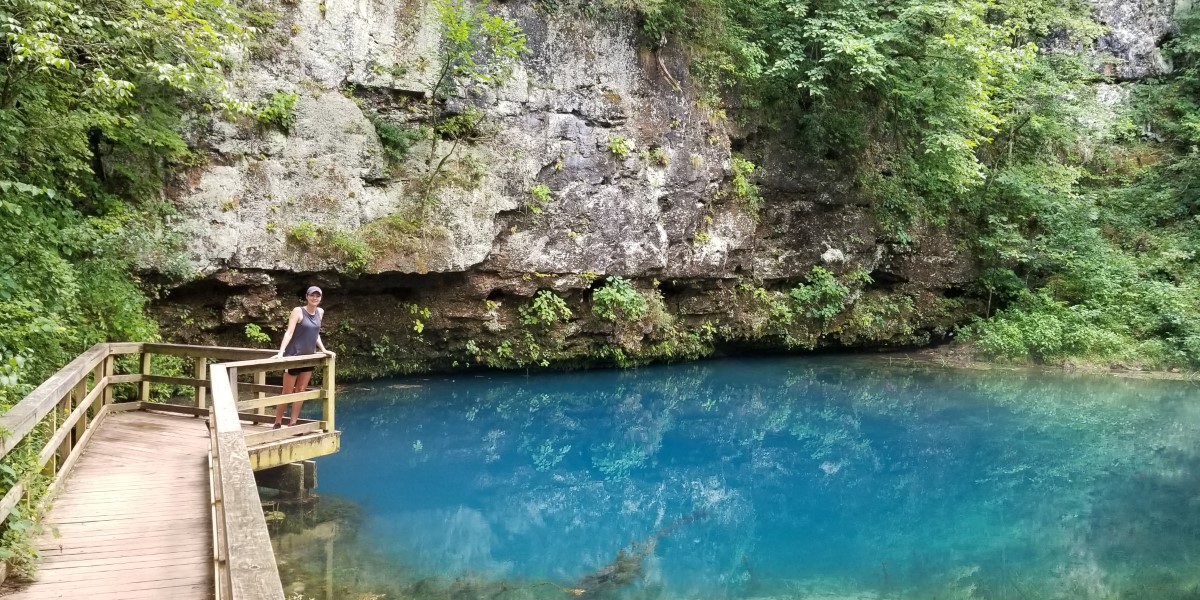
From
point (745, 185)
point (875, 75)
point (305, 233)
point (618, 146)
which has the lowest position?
point (305, 233)

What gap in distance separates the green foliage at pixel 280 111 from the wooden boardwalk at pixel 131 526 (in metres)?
7.20

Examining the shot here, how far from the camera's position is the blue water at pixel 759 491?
7246mm

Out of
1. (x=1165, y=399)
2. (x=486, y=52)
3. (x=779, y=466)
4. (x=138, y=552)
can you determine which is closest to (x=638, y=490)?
(x=779, y=466)

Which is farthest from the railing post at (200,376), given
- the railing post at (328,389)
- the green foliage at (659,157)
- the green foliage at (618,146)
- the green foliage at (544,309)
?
the green foliage at (659,157)

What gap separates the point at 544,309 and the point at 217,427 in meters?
11.7

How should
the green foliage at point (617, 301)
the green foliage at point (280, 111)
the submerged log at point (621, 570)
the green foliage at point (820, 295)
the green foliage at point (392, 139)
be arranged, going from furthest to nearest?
the green foliage at point (820, 295) < the green foliage at point (617, 301) < the green foliage at point (392, 139) < the green foliage at point (280, 111) < the submerged log at point (621, 570)

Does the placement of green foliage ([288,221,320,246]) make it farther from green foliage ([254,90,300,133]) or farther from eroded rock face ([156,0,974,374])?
green foliage ([254,90,300,133])

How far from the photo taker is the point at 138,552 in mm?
4602

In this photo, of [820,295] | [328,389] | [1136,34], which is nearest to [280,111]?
[328,389]

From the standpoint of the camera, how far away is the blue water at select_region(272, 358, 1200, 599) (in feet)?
23.8

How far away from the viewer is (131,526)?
502 cm

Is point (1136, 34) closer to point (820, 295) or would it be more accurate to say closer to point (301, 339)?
point (820, 295)

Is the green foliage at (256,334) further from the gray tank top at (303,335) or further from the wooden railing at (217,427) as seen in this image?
the gray tank top at (303,335)

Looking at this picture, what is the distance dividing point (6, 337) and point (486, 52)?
34.8ft
